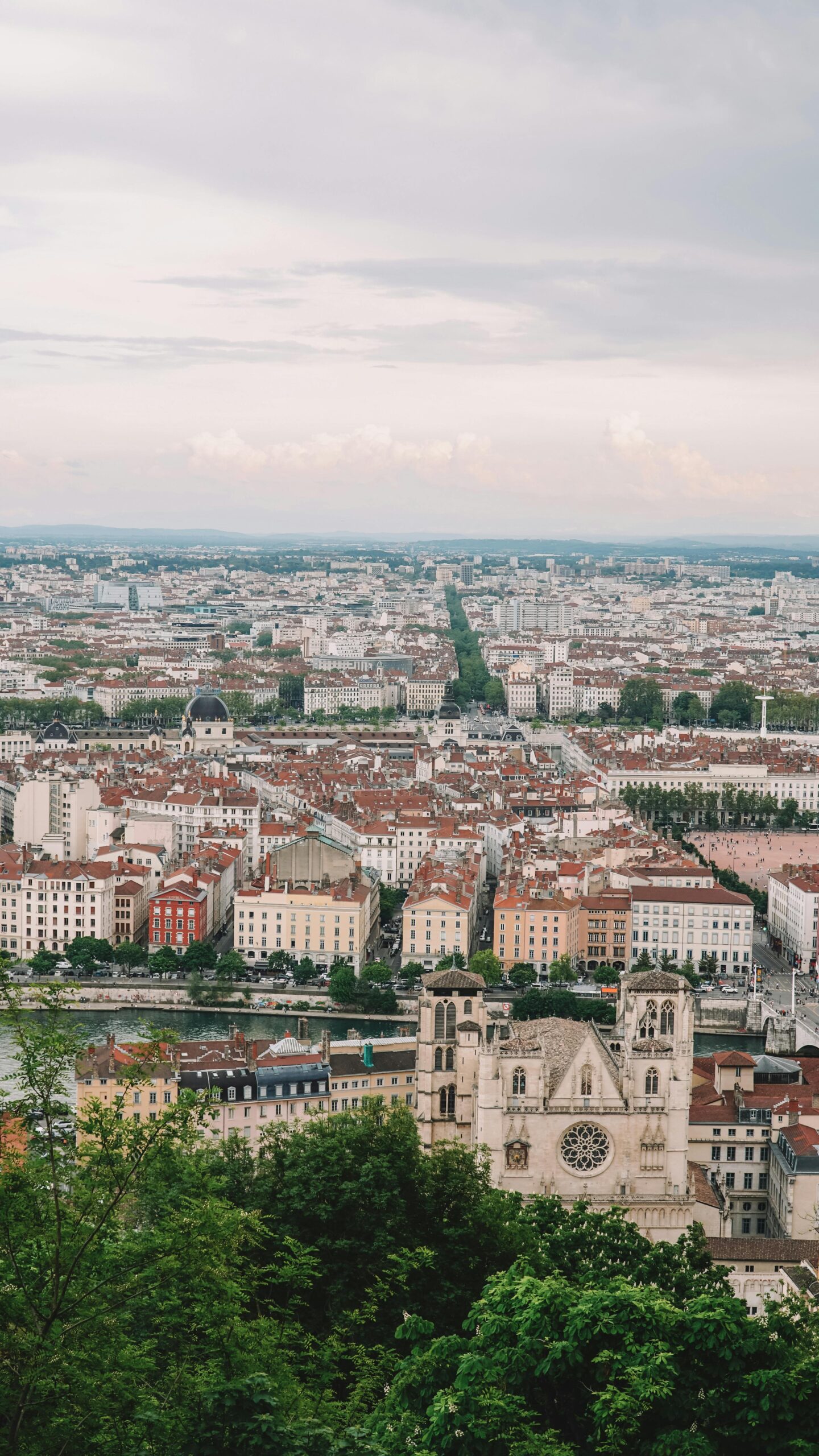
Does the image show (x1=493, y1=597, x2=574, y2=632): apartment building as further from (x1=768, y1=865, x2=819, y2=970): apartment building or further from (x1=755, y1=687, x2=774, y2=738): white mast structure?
(x1=768, y1=865, x2=819, y2=970): apartment building

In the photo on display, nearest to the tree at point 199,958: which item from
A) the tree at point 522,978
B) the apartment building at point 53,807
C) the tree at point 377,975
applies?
the tree at point 377,975

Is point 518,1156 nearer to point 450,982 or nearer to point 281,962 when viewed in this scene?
point 450,982

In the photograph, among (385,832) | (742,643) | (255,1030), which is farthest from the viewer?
(742,643)

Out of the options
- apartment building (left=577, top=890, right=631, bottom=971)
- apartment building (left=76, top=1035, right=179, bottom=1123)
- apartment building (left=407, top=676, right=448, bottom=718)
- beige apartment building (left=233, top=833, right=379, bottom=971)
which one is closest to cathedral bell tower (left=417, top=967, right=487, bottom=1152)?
apartment building (left=76, top=1035, right=179, bottom=1123)

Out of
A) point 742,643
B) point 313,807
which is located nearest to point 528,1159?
point 313,807

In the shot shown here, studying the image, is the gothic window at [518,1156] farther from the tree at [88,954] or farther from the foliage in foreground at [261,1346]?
the tree at [88,954]

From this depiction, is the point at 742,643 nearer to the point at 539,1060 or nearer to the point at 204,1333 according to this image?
the point at 539,1060
